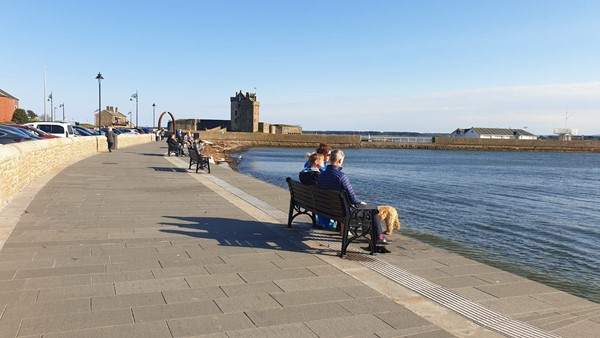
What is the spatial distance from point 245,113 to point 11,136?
105 meters

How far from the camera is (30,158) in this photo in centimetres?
1180

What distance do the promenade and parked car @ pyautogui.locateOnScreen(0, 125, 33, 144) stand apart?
9.83 metres

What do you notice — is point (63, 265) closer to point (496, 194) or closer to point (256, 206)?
point (256, 206)

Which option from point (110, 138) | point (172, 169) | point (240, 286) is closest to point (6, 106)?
point (110, 138)

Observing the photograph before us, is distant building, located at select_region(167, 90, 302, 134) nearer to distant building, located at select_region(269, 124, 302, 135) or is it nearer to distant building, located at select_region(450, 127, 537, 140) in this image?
distant building, located at select_region(269, 124, 302, 135)

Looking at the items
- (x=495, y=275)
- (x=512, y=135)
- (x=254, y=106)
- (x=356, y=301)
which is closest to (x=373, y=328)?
(x=356, y=301)

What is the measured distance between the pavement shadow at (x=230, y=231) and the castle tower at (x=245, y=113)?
370 feet

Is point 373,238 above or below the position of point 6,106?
below

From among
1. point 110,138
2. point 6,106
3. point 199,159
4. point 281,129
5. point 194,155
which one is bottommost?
point 199,159

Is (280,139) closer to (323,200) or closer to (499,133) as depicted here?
(499,133)

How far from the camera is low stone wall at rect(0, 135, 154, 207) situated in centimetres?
878

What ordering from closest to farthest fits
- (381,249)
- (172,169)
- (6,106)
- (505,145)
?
(381,249) → (172,169) → (6,106) → (505,145)

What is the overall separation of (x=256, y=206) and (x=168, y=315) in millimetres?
5810

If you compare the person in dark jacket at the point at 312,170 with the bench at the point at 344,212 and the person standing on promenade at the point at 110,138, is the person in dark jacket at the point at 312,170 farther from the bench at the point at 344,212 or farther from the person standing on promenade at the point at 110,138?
the person standing on promenade at the point at 110,138
